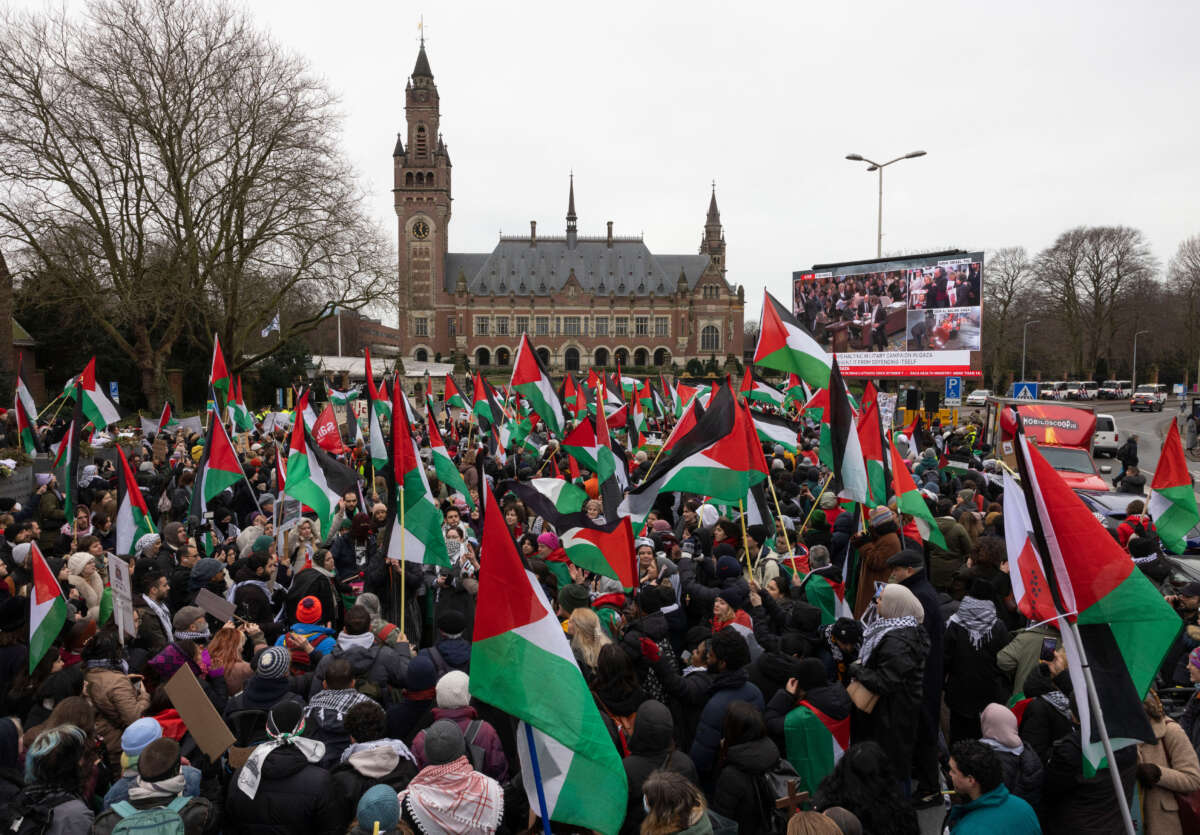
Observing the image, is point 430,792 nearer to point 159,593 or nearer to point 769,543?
point 159,593

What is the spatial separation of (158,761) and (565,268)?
86944 millimetres

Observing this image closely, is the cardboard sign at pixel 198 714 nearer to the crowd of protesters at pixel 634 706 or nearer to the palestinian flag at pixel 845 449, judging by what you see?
the crowd of protesters at pixel 634 706

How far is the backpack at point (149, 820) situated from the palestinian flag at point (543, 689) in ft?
4.26

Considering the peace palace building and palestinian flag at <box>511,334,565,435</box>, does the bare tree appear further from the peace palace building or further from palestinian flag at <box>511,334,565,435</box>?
the peace palace building

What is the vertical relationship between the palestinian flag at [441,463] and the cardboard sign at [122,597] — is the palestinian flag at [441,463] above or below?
above

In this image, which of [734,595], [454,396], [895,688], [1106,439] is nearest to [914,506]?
[734,595]

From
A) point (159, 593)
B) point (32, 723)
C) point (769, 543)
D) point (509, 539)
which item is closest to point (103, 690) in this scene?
point (32, 723)

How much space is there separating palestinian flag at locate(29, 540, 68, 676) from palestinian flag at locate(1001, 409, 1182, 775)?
17.6 feet

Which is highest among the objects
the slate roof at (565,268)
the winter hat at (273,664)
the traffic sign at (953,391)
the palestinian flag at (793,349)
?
the slate roof at (565,268)

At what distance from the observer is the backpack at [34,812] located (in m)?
3.43

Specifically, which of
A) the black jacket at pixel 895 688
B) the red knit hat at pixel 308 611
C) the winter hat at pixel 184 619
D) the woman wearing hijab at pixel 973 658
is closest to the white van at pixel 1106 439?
the woman wearing hijab at pixel 973 658

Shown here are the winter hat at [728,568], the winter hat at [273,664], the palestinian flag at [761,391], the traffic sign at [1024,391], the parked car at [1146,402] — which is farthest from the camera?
the parked car at [1146,402]

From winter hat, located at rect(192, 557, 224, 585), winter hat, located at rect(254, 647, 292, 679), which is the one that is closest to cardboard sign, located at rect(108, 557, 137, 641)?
winter hat, located at rect(254, 647, 292, 679)

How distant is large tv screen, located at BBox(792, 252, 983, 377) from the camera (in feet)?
91.0
